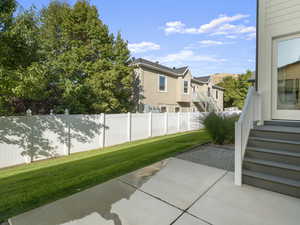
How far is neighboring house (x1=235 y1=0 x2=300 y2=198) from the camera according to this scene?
11.0ft

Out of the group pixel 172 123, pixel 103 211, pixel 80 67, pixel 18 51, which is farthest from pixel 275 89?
pixel 80 67

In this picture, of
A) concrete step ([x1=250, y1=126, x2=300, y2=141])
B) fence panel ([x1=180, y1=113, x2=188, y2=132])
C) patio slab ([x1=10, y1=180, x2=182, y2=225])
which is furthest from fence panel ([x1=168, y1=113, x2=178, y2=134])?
patio slab ([x1=10, y1=180, x2=182, y2=225])

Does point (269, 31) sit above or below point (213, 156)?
above

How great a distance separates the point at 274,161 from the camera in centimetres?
328

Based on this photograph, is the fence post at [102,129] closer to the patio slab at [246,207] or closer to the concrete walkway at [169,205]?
the concrete walkway at [169,205]

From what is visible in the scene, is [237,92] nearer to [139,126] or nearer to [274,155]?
[139,126]

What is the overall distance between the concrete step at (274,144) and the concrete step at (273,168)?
1.34 feet

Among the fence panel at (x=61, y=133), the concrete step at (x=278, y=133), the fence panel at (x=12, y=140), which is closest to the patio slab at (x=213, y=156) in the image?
the concrete step at (x=278, y=133)

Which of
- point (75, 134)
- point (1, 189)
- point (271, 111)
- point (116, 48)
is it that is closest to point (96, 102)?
point (75, 134)

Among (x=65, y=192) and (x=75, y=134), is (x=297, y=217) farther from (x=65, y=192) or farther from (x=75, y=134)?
(x=75, y=134)

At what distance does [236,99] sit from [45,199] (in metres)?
34.8

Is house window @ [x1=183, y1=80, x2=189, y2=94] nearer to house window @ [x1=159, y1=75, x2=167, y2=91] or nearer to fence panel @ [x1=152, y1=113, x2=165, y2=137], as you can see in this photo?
house window @ [x1=159, y1=75, x2=167, y2=91]

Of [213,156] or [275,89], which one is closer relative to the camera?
[275,89]

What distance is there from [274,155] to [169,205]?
2.27 metres
